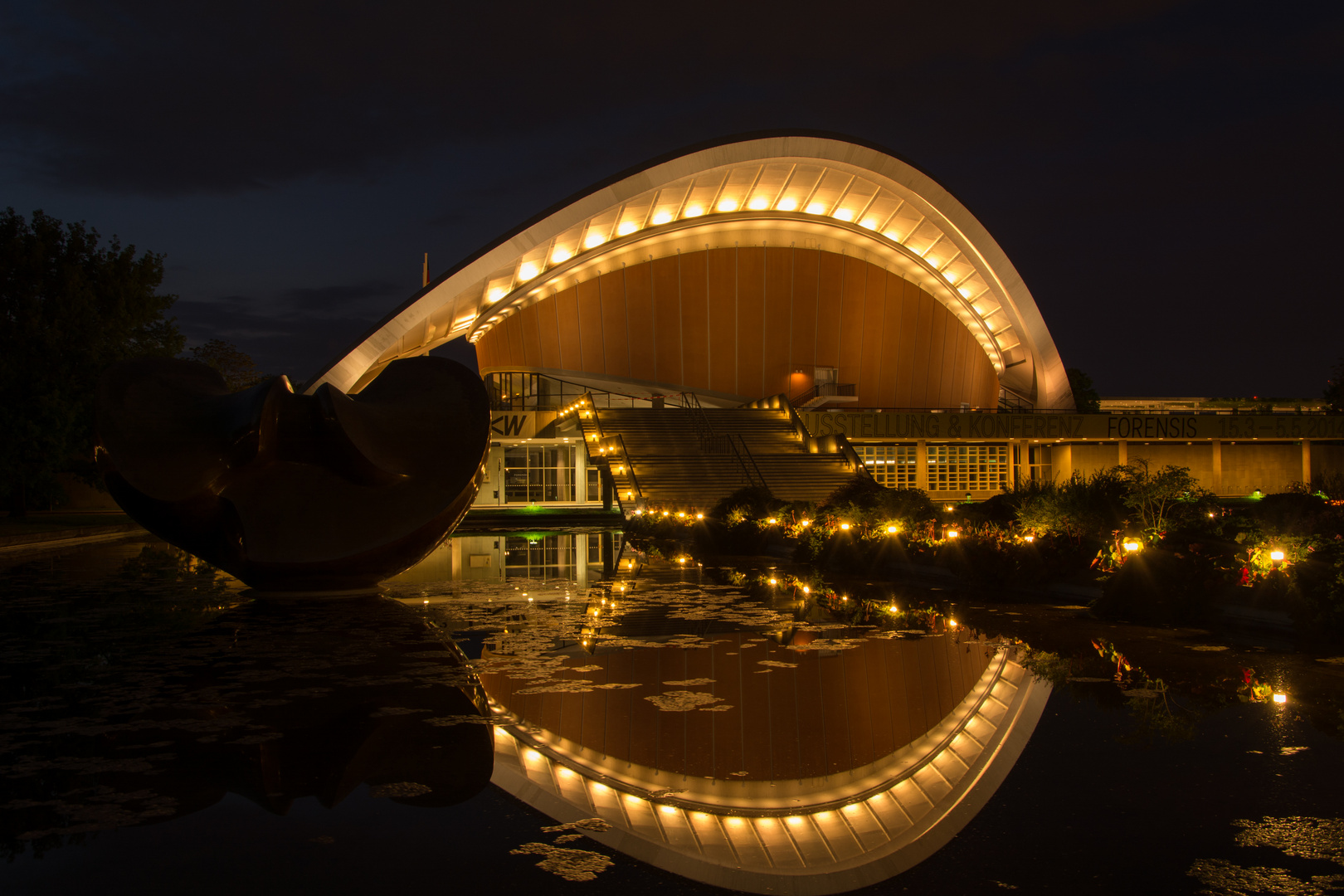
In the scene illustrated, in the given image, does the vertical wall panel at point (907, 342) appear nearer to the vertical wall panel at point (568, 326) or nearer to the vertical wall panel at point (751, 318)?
the vertical wall panel at point (751, 318)

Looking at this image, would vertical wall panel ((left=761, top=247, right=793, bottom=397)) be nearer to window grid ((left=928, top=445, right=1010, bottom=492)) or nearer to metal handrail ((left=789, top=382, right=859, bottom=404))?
metal handrail ((left=789, top=382, right=859, bottom=404))

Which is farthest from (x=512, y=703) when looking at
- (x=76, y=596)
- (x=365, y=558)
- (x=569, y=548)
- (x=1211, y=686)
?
(x=569, y=548)

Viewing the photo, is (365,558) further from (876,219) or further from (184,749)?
(876,219)

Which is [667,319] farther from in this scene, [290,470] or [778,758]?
[778,758]

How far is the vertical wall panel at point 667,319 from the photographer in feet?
158

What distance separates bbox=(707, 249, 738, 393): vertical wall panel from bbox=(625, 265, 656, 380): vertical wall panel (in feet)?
9.39

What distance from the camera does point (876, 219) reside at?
4900cm

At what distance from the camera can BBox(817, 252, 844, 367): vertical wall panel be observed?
4931 cm

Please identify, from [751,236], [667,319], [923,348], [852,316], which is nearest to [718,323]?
[667,319]

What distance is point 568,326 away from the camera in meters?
48.9

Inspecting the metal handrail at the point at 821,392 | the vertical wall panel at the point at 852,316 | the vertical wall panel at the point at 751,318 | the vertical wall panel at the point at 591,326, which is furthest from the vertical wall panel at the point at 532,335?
the vertical wall panel at the point at 852,316

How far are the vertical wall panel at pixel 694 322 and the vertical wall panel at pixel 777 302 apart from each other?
2.87 meters

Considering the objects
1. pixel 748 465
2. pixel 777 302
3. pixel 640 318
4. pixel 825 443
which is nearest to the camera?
pixel 748 465

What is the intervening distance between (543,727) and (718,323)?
4285 cm
